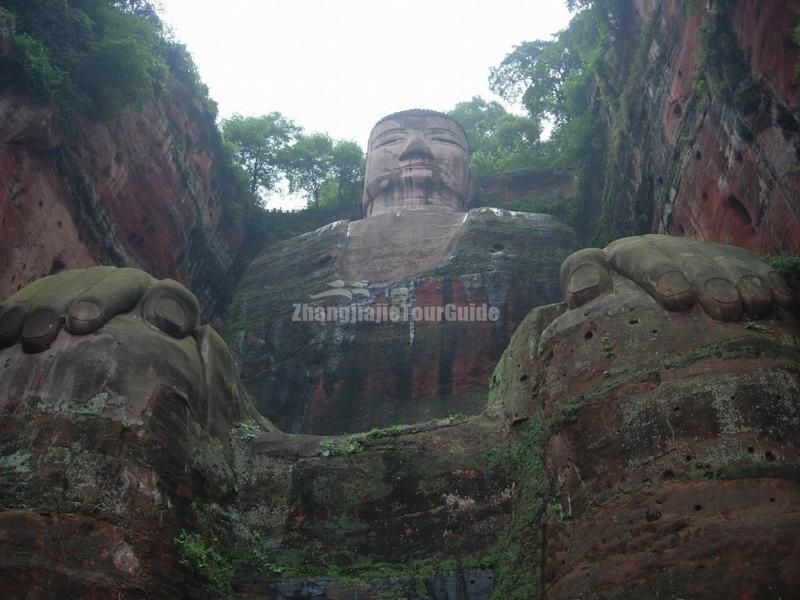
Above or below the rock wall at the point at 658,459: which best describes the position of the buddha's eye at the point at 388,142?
above

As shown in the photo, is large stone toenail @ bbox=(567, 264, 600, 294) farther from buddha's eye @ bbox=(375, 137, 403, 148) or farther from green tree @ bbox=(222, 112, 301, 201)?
green tree @ bbox=(222, 112, 301, 201)

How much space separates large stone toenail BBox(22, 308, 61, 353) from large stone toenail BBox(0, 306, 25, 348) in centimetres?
7

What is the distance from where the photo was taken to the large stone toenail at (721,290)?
7.66 metres

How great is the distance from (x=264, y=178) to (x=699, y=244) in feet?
54.1

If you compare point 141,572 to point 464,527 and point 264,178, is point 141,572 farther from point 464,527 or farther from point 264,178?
point 264,178

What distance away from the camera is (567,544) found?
696 cm

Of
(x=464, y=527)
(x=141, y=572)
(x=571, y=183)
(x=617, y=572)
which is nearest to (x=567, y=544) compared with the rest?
(x=617, y=572)

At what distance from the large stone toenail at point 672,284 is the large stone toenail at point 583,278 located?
65cm

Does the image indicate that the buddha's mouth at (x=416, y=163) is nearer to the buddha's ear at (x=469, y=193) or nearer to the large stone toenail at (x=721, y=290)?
the buddha's ear at (x=469, y=193)

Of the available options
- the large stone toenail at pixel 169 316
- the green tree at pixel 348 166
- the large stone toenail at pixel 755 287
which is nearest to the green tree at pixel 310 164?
the green tree at pixel 348 166

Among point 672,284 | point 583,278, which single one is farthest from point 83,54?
point 672,284

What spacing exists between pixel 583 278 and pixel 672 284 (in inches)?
35.8

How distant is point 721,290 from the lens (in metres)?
7.73

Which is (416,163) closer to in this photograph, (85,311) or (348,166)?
(348,166)
